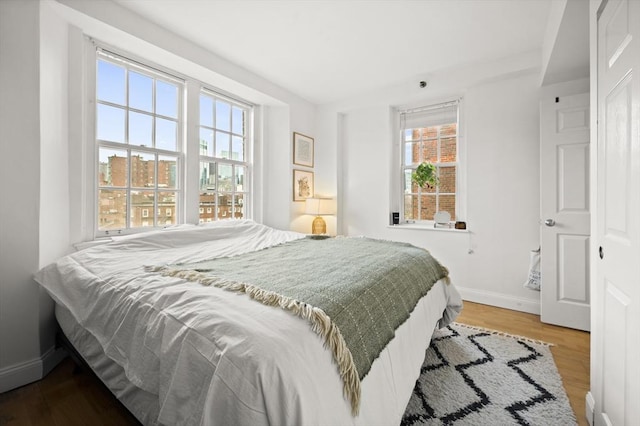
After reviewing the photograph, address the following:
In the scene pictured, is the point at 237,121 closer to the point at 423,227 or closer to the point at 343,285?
the point at 423,227

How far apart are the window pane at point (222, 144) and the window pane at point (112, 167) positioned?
102cm

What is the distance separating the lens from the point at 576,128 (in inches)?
102

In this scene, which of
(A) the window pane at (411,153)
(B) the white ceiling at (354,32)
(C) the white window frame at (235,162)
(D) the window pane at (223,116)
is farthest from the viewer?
(A) the window pane at (411,153)

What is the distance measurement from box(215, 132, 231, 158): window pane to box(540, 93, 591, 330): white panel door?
3313 millimetres

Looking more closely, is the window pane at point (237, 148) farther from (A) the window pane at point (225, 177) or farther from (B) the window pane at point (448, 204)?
(B) the window pane at point (448, 204)

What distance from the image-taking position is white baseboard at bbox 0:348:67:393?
68.4 inches

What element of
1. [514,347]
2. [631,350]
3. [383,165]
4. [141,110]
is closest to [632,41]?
[631,350]

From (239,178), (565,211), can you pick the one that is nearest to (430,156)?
(565,211)

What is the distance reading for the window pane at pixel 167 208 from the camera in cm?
292

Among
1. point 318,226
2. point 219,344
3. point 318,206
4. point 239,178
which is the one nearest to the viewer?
point 219,344

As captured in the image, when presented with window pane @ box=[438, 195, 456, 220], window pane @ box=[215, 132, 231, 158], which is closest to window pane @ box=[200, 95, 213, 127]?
window pane @ box=[215, 132, 231, 158]

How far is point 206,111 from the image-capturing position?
3.37 metres

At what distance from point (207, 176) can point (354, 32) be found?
212cm

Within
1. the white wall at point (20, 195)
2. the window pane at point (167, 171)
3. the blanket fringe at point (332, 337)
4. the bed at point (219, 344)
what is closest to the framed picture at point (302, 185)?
the window pane at point (167, 171)
